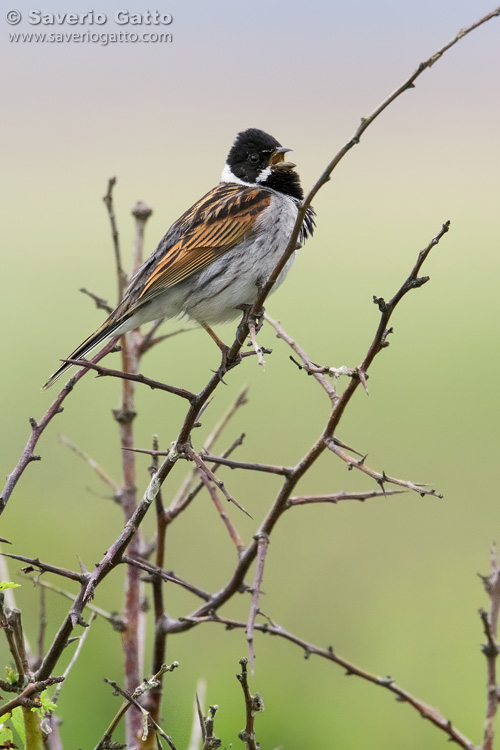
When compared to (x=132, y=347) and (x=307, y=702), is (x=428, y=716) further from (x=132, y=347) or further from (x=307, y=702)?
(x=307, y=702)

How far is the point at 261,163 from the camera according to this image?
119 inches

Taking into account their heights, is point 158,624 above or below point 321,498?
below

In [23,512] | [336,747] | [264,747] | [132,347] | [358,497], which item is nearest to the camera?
[358,497]

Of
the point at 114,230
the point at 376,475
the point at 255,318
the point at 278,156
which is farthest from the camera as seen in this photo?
the point at 278,156

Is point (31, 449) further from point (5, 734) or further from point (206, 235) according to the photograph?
point (206, 235)

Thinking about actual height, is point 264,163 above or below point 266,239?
above

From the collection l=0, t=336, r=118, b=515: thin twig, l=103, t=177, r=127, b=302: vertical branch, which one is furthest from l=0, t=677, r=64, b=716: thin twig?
l=103, t=177, r=127, b=302: vertical branch

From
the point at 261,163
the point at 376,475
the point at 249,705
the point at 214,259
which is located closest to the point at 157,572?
the point at 249,705

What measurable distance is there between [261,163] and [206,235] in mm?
555

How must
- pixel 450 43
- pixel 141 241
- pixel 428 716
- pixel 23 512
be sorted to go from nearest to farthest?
pixel 450 43
pixel 428 716
pixel 141 241
pixel 23 512

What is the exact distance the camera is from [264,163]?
119 inches

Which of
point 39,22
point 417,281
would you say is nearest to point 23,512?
point 39,22

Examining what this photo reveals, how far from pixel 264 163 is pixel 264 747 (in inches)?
80.9

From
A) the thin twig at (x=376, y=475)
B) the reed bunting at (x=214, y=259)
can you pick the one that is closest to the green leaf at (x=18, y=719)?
the thin twig at (x=376, y=475)
